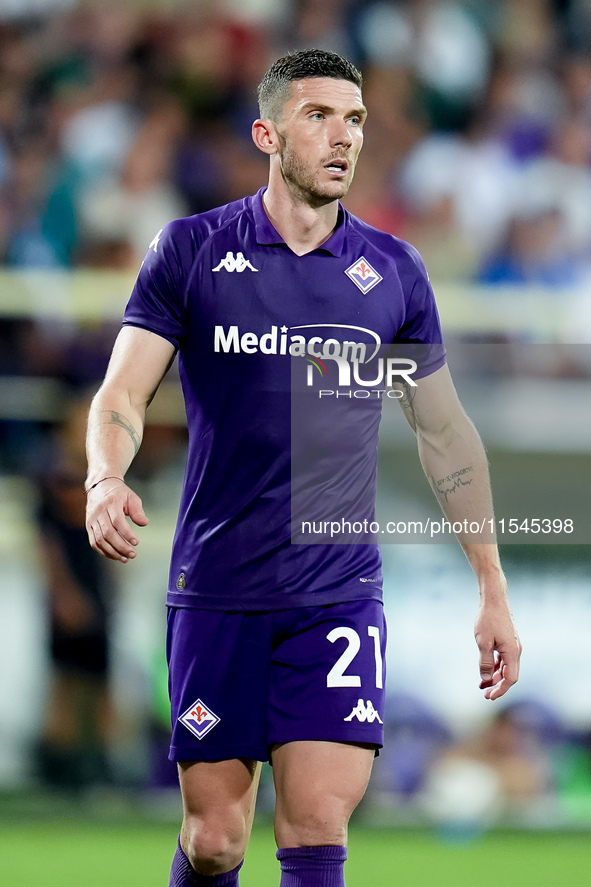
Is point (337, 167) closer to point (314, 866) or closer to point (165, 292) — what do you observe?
point (165, 292)

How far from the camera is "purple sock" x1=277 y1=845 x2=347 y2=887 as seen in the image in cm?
324

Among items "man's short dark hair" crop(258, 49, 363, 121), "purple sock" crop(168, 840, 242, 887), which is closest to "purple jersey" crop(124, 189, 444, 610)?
"man's short dark hair" crop(258, 49, 363, 121)

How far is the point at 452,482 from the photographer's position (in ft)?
12.3

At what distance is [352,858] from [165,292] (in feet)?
11.2

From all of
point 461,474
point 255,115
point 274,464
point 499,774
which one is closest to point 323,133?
point 274,464

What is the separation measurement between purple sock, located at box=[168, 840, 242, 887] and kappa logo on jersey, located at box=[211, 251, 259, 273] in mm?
1605

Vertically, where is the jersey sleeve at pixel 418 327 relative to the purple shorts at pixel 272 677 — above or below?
above

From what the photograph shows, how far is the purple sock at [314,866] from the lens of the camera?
324 centimetres

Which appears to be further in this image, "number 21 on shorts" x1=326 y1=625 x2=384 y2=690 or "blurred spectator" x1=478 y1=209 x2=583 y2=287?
"blurred spectator" x1=478 y1=209 x2=583 y2=287

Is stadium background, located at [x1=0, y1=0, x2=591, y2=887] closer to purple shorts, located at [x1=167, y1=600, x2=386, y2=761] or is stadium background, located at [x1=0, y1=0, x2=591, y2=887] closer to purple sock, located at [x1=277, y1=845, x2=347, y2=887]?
purple shorts, located at [x1=167, y1=600, x2=386, y2=761]

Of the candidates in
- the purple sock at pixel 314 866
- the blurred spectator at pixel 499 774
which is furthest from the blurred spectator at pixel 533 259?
the purple sock at pixel 314 866

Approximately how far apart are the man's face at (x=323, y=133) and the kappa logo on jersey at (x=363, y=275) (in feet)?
0.64

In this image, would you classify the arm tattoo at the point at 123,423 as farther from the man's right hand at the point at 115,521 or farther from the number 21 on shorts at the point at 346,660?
the number 21 on shorts at the point at 346,660

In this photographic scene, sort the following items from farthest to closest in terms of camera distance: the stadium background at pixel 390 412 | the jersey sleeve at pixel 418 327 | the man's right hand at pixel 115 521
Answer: the stadium background at pixel 390 412
the jersey sleeve at pixel 418 327
the man's right hand at pixel 115 521
